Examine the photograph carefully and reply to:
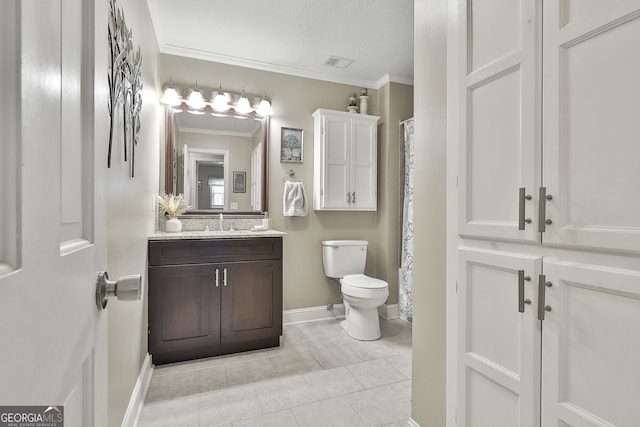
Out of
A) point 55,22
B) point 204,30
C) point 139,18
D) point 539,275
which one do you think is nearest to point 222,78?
point 204,30

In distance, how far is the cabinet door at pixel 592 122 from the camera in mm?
730

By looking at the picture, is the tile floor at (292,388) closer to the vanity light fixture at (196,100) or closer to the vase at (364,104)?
the vanity light fixture at (196,100)

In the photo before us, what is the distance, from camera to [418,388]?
1.53 metres

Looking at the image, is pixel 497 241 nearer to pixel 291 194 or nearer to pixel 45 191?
pixel 45 191

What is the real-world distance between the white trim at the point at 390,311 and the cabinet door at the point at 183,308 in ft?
5.76

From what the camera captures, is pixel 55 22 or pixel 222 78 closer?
pixel 55 22

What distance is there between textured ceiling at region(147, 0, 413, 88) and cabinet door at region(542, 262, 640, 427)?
7.04 ft

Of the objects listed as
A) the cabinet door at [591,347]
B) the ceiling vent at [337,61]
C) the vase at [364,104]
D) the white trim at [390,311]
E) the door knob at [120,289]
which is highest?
the ceiling vent at [337,61]

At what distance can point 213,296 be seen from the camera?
234 centimetres

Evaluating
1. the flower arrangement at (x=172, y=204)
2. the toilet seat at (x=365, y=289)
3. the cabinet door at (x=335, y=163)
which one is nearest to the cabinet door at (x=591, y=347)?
the toilet seat at (x=365, y=289)

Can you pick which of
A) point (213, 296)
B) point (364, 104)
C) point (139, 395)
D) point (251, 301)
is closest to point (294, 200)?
point (251, 301)

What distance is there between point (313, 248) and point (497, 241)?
7.47ft

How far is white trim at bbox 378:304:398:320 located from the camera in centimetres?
332

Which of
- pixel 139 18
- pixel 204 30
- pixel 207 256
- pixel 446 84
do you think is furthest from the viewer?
pixel 204 30
